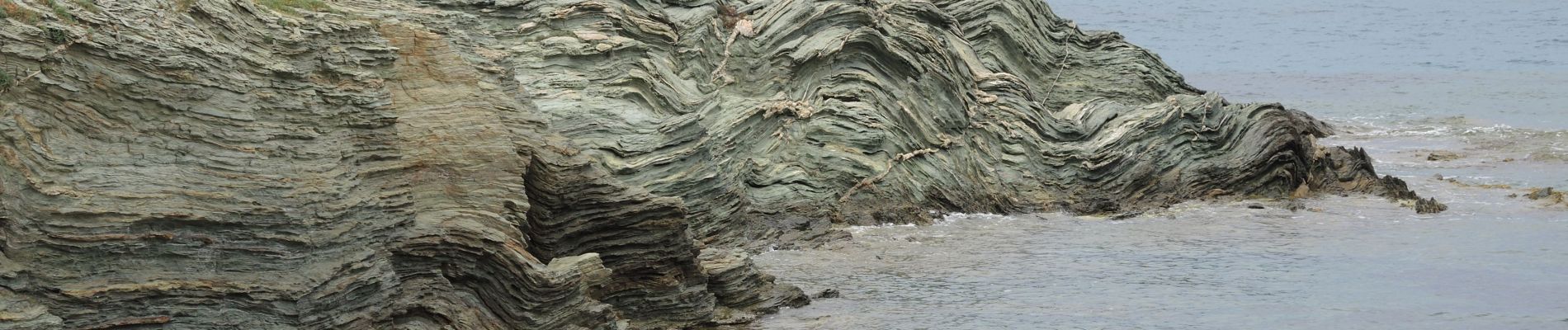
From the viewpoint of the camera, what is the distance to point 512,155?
13477 mm

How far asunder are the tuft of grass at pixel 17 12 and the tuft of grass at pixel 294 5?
7.24 ft

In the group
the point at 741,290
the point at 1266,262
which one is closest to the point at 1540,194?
the point at 1266,262

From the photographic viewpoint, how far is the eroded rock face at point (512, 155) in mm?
10602

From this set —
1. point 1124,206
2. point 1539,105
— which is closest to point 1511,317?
point 1124,206

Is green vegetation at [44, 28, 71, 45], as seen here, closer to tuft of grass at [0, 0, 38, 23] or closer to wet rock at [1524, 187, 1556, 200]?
tuft of grass at [0, 0, 38, 23]

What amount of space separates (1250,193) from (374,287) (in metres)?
14.7

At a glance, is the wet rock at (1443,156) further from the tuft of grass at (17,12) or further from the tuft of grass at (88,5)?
the tuft of grass at (17,12)

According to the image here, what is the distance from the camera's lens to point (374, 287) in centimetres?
1195

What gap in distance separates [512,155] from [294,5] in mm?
1986

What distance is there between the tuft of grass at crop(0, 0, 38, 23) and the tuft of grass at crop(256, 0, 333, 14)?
221 centimetres

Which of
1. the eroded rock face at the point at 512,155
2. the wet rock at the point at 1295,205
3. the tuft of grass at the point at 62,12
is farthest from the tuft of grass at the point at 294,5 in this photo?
the wet rock at the point at 1295,205

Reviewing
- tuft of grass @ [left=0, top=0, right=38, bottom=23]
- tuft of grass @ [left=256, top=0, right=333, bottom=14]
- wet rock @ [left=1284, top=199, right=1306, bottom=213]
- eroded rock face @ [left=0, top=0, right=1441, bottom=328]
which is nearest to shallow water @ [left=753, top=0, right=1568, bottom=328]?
wet rock @ [left=1284, top=199, right=1306, bottom=213]

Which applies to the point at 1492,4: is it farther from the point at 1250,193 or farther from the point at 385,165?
the point at 385,165

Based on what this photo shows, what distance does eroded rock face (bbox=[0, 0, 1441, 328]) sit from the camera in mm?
10602
